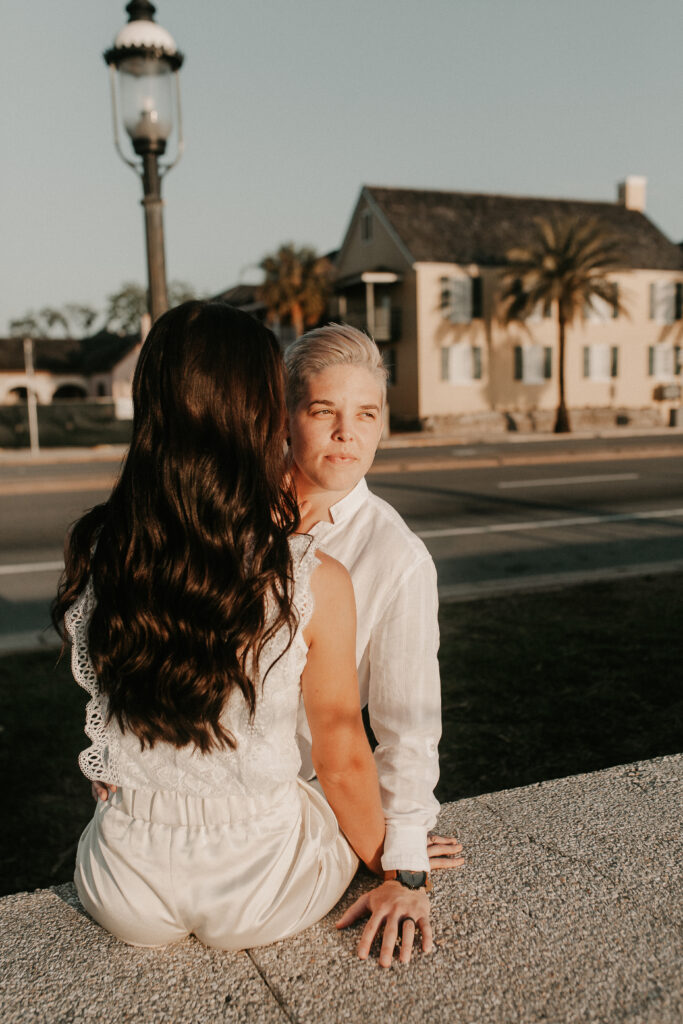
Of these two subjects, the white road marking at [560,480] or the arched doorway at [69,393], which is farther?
the arched doorway at [69,393]

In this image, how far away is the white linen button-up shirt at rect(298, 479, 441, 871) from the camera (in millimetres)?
2012

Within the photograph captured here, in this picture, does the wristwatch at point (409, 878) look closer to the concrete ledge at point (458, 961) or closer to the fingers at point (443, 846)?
the concrete ledge at point (458, 961)

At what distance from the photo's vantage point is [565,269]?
3238cm

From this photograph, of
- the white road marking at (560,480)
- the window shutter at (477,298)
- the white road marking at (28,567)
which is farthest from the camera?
the window shutter at (477,298)

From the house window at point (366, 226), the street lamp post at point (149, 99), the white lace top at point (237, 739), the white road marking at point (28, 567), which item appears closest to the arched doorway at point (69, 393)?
the house window at point (366, 226)

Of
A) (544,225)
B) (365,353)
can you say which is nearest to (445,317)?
(544,225)

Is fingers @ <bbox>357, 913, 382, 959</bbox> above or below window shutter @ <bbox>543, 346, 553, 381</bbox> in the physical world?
below

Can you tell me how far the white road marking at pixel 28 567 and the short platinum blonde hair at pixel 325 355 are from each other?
6.52 metres

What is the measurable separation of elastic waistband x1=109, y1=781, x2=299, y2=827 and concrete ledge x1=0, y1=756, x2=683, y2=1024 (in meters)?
0.36

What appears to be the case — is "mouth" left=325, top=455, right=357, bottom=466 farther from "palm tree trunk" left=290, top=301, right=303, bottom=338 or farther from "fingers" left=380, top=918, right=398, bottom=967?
"palm tree trunk" left=290, top=301, right=303, bottom=338

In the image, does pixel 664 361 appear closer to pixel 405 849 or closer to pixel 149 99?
pixel 149 99

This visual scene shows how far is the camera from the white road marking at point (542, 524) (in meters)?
9.59

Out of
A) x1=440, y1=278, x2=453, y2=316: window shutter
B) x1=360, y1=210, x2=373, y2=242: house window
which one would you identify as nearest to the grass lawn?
x1=440, y1=278, x2=453, y2=316: window shutter

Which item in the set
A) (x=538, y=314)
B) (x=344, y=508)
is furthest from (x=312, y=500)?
(x=538, y=314)
